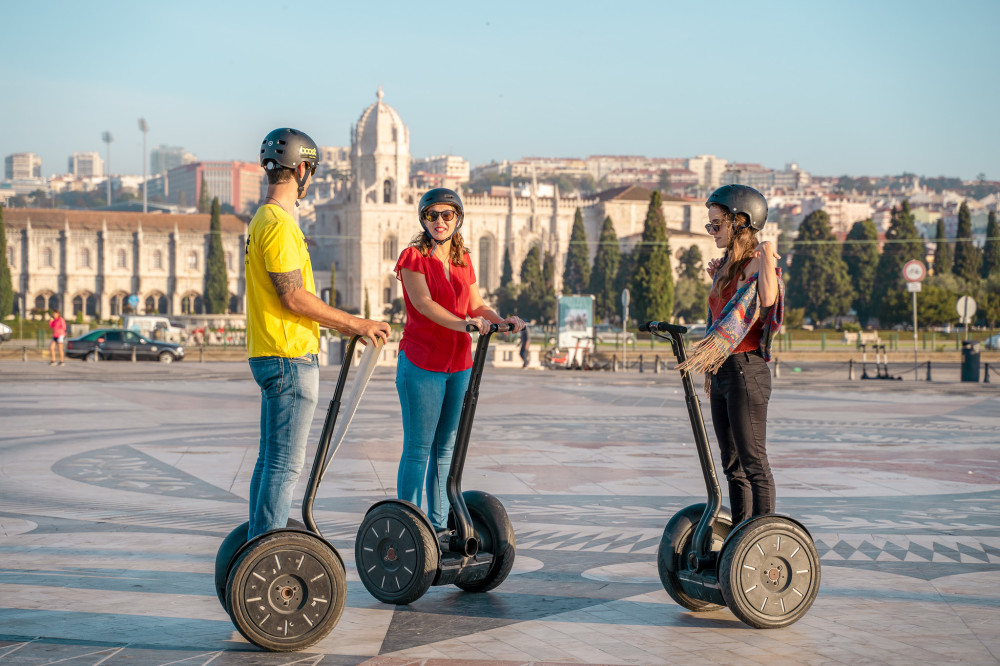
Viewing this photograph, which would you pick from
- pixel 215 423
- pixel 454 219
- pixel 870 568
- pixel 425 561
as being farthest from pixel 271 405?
pixel 215 423

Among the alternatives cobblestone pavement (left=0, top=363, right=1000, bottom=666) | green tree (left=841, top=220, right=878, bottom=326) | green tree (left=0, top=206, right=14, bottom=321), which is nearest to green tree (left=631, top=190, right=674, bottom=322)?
green tree (left=841, top=220, right=878, bottom=326)

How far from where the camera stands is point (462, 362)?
17.2 ft

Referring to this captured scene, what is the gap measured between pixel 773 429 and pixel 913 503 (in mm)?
5235

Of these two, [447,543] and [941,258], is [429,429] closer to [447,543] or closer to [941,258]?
[447,543]

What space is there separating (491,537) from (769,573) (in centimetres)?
118

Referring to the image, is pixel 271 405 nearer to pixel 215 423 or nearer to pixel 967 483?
pixel 967 483

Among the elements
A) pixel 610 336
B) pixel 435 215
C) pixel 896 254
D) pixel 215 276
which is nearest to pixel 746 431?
pixel 435 215

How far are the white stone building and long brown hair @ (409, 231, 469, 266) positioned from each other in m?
103

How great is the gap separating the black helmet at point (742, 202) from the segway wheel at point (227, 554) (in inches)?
A: 84.6

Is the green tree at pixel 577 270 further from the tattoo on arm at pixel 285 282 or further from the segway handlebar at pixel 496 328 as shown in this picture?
the tattoo on arm at pixel 285 282

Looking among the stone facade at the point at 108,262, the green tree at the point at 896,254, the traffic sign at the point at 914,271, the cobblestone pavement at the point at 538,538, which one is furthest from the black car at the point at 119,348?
the stone facade at the point at 108,262

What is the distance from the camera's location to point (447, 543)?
5039 mm

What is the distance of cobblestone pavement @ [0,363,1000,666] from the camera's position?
430cm

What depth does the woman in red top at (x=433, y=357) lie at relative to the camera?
5.18 metres
